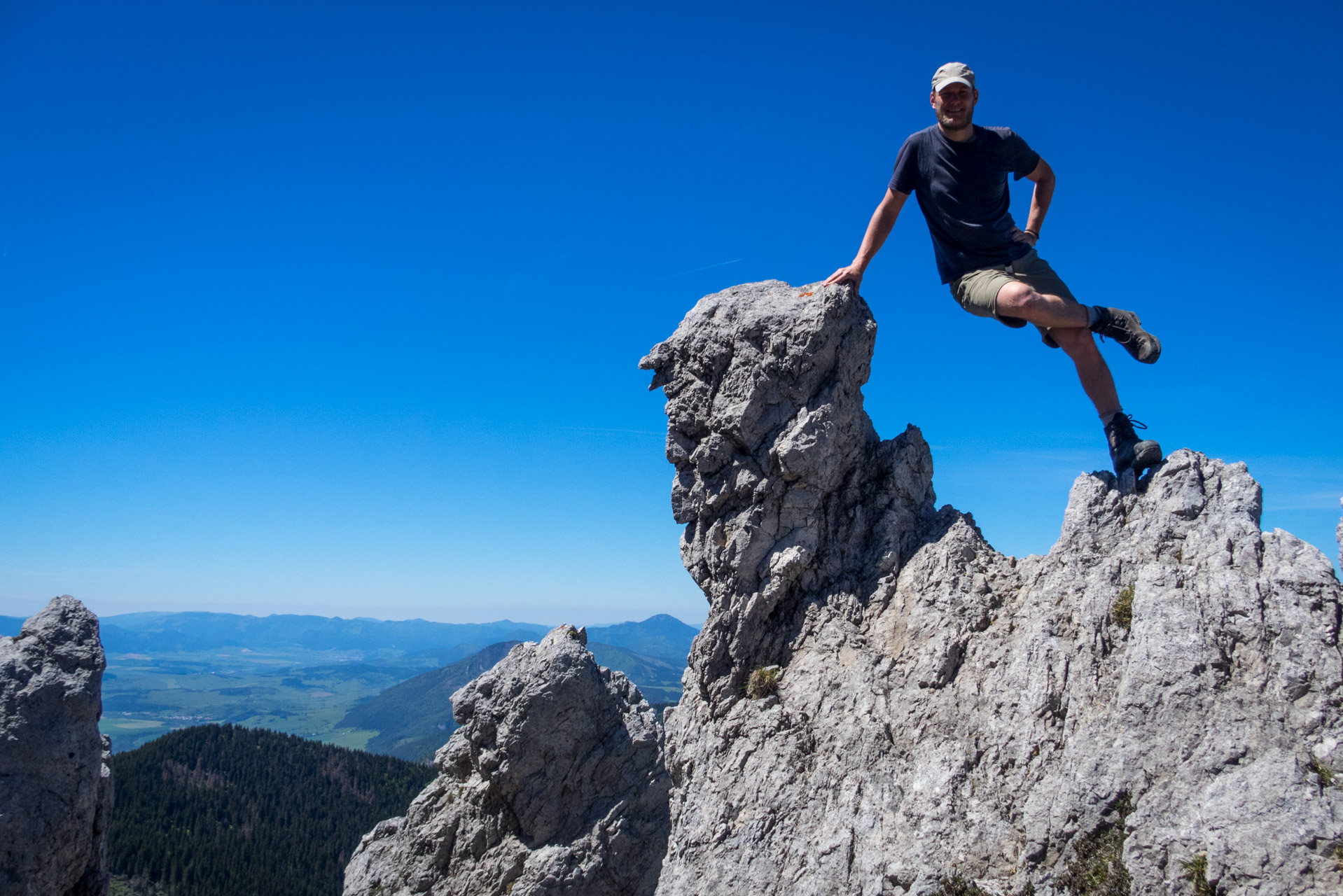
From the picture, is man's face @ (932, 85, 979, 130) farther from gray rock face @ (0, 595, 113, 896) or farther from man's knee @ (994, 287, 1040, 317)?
gray rock face @ (0, 595, 113, 896)

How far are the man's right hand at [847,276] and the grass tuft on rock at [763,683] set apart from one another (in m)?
6.98

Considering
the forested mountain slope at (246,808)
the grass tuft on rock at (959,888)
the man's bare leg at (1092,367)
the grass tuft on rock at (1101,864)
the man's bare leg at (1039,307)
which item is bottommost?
the forested mountain slope at (246,808)

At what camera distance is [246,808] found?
5842 inches

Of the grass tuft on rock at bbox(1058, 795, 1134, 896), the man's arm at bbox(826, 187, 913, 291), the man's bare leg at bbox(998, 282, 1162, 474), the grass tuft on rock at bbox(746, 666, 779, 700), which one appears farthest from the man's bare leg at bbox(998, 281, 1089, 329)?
the grass tuft on rock at bbox(746, 666, 779, 700)

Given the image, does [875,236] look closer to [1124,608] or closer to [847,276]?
[847,276]

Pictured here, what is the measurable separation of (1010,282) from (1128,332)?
1.90m

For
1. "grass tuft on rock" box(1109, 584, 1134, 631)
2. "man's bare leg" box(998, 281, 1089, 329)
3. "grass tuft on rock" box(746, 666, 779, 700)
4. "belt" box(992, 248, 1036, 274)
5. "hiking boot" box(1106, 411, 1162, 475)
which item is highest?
"belt" box(992, 248, 1036, 274)

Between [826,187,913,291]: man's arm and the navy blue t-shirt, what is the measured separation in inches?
7.3

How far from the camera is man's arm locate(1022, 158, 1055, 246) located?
12.1m

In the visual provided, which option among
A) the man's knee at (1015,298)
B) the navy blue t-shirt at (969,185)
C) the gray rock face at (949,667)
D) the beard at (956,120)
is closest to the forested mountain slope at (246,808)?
the gray rock face at (949,667)

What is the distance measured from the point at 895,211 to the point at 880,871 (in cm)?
987

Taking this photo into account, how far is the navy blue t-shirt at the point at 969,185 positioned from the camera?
1159 cm

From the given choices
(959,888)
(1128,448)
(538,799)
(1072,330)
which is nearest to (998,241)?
(1072,330)

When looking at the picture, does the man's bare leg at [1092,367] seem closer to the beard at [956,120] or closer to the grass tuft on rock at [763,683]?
the beard at [956,120]
